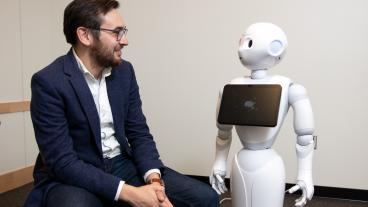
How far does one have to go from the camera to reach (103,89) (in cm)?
126

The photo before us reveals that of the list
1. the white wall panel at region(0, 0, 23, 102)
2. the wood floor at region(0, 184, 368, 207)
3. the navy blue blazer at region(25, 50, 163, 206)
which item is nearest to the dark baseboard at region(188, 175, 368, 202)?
the wood floor at region(0, 184, 368, 207)

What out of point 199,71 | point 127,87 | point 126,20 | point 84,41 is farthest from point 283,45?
point 126,20

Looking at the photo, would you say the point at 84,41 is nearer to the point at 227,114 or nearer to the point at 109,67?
the point at 109,67

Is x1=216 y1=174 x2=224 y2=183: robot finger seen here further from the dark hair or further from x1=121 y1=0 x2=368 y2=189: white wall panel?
x1=121 y1=0 x2=368 y2=189: white wall panel

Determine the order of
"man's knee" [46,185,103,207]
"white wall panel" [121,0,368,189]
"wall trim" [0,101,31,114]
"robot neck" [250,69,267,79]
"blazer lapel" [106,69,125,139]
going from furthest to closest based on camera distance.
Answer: "wall trim" [0,101,31,114] < "white wall panel" [121,0,368,189] < "robot neck" [250,69,267,79] < "blazer lapel" [106,69,125,139] < "man's knee" [46,185,103,207]

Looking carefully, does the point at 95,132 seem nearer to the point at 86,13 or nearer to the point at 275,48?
the point at 86,13

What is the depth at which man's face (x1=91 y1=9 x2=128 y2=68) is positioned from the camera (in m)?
1.22

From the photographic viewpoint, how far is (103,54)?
123 centimetres

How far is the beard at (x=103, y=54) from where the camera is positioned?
1.23 m

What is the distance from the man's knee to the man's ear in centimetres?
51

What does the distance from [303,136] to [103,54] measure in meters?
0.82

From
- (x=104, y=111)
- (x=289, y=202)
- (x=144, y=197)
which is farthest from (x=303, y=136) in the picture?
(x=289, y=202)

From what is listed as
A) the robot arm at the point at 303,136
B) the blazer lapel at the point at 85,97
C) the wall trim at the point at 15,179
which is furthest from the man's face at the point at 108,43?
the wall trim at the point at 15,179

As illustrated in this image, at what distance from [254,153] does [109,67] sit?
0.66m
